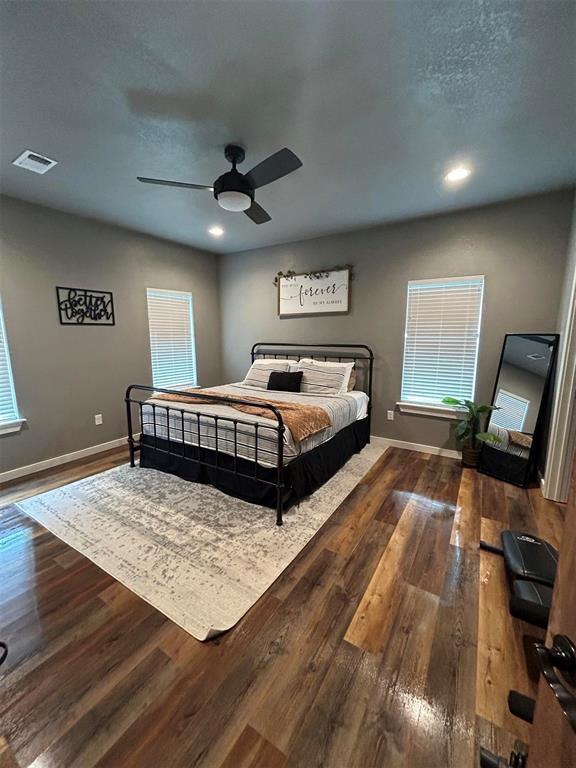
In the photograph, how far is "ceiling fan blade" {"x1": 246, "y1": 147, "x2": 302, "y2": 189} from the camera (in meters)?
1.82

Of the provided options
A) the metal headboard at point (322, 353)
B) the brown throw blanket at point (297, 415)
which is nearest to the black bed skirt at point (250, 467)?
the brown throw blanket at point (297, 415)

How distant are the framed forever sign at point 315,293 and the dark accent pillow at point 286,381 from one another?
1.01 m

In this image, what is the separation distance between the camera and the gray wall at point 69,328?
311 centimetres

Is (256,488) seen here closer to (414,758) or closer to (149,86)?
(414,758)

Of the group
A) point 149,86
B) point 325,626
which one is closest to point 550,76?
point 149,86

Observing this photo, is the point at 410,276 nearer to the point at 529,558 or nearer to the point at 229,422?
the point at 229,422

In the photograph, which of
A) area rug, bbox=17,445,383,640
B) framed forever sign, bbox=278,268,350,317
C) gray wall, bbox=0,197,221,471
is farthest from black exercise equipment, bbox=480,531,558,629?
gray wall, bbox=0,197,221,471

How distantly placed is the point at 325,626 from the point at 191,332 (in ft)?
14.2

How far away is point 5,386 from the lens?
309 centimetres

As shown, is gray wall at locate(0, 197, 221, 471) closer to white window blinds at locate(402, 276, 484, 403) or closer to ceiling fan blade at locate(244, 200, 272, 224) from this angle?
ceiling fan blade at locate(244, 200, 272, 224)

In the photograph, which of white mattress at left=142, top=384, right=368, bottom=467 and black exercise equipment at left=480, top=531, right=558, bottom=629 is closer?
black exercise equipment at left=480, top=531, right=558, bottom=629

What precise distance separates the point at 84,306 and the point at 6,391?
1.18m

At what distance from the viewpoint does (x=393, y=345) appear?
393 cm

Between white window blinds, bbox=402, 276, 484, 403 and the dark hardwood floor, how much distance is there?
187 centimetres
